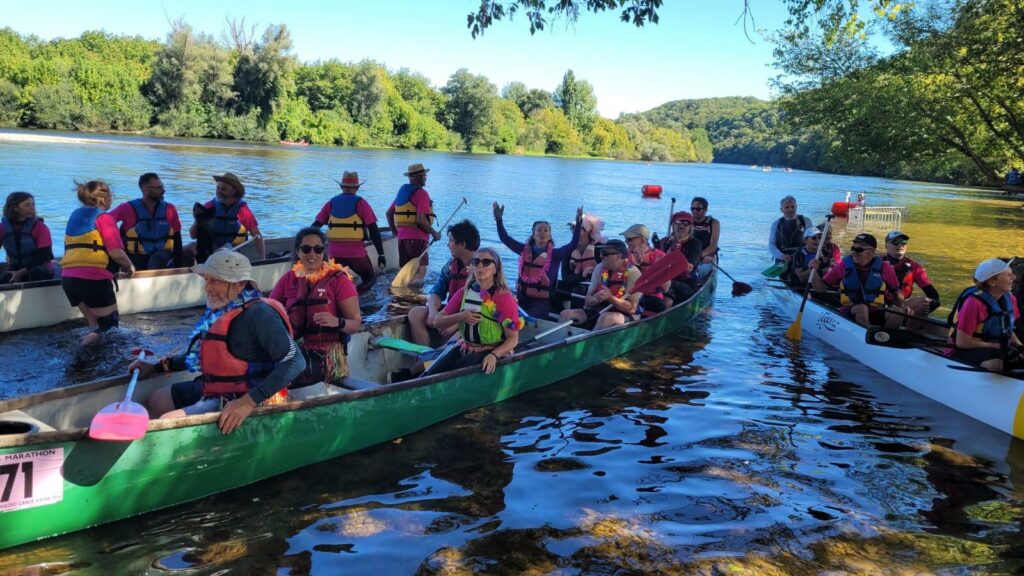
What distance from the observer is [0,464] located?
353 centimetres

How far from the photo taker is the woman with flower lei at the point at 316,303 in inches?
205

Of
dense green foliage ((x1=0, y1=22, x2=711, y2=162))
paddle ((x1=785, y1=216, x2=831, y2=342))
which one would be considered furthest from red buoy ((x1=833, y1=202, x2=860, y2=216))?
dense green foliage ((x1=0, y1=22, x2=711, y2=162))

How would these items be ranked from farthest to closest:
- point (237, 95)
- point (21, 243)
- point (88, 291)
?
1. point (237, 95)
2. point (21, 243)
3. point (88, 291)

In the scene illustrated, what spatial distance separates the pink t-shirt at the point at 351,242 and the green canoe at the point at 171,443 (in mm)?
3703

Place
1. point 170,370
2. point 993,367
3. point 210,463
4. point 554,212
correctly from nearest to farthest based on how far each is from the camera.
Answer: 1. point 210,463
2. point 170,370
3. point 993,367
4. point 554,212

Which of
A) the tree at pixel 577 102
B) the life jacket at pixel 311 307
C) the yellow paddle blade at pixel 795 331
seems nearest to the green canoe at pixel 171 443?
the life jacket at pixel 311 307

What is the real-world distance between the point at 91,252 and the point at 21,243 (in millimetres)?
1663

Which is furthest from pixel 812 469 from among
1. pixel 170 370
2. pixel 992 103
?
pixel 992 103

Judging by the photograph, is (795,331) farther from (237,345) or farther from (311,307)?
(237,345)

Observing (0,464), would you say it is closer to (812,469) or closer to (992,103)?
(812,469)

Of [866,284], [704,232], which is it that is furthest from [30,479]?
[704,232]

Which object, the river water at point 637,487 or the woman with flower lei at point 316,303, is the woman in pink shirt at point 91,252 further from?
the woman with flower lei at point 316,303

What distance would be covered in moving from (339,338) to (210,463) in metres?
1.38

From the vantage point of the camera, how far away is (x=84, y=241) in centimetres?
717
